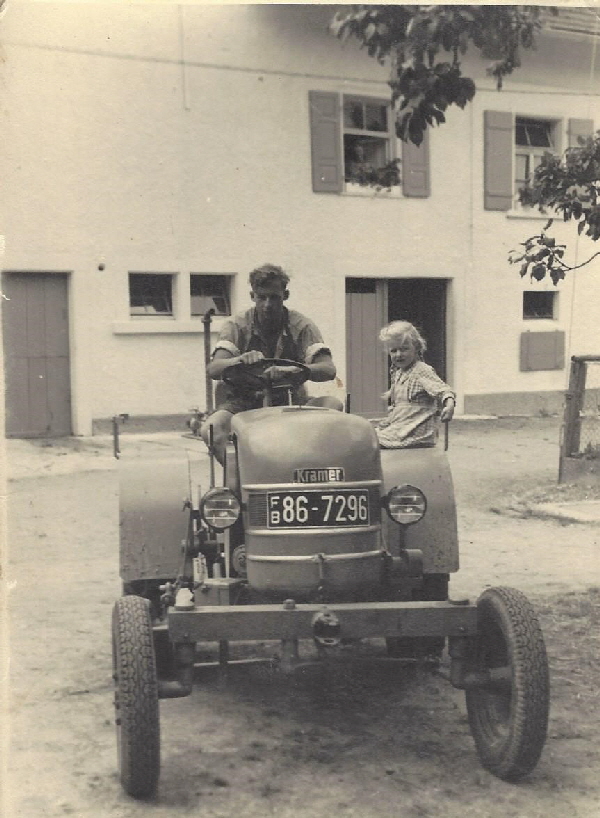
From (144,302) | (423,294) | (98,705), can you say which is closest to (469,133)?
(423,294)

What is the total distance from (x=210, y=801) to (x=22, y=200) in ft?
33.9

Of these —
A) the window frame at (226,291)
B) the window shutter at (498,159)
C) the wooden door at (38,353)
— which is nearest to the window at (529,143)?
the window shutter at (498,159)

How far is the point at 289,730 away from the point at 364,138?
12.5 meters

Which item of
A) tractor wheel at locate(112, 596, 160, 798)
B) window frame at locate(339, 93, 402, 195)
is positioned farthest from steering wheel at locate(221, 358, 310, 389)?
window frame at locate(339, 93, 402, 195)

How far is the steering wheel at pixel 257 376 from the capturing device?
171 inches

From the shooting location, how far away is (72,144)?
12477mm

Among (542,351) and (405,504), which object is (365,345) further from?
(405,504)

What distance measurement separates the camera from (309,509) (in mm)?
3572

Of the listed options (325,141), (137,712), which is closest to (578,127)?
(325,141)

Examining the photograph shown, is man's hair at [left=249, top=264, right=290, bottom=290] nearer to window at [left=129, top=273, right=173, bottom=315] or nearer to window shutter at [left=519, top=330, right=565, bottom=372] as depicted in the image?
window at [left=129, top=273, right=173, bottom=315]

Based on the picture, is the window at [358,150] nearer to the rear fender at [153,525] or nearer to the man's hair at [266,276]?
the man's hair at [266,276]

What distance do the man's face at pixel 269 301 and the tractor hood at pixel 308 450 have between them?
0.94 m

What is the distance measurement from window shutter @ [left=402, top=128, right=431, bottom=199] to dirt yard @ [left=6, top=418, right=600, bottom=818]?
9.53 meters

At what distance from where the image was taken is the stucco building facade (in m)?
12.6
